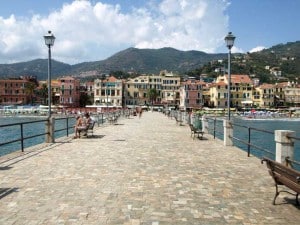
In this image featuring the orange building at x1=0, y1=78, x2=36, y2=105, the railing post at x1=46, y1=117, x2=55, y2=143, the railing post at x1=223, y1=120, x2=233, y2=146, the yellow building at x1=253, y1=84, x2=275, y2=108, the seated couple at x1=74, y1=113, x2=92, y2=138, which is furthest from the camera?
the yellow building at x1=253, y1=84, x2=275, y2=108

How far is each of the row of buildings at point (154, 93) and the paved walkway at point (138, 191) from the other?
104 m

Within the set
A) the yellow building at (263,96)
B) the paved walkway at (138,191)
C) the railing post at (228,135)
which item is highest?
the yellow building at (263,96)

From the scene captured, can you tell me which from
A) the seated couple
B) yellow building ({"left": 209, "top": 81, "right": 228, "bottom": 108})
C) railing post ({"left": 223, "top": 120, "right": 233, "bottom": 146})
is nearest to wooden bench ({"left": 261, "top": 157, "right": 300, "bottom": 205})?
railing post ({"left": 223, "top": 120, "right": 233, "bottom": 146})

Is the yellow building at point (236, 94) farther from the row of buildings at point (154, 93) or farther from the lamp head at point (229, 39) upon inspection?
the lamp head at point (229, 39)

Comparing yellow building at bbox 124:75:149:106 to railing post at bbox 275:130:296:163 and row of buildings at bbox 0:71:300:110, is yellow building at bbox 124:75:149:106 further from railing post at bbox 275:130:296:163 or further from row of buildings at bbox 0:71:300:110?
railing post at bbox 275:130:296:163

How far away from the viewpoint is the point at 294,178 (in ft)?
18.3

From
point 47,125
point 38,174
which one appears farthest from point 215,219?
point 47,125

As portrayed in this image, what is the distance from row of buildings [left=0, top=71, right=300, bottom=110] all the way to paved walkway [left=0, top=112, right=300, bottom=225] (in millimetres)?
103890

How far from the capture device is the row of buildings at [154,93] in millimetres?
120125

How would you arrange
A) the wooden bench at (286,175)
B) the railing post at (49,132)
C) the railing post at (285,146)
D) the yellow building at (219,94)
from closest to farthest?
the wooden bench at (286,175)
the railing post at (285,146)
the railing post at (49,132)
the yellow building at (219,94)

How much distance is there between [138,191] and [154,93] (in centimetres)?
11548

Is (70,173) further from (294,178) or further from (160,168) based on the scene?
(294,178)

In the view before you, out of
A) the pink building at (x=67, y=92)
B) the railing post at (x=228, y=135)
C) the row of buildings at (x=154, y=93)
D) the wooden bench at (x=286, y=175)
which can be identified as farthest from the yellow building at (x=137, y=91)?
the wooden bench at (x=286, y=175)

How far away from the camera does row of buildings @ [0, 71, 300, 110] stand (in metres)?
120
